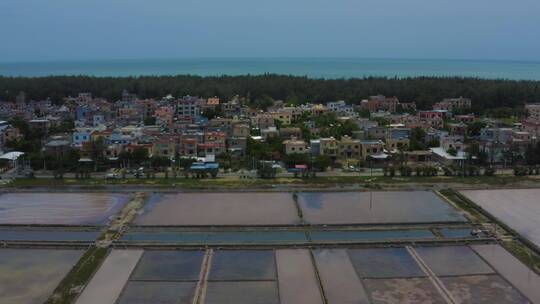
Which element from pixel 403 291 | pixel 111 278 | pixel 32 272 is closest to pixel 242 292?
pixel 111 278

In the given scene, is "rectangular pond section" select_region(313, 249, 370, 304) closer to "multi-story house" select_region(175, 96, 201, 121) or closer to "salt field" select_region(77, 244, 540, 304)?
"salt field" select_region(77, 244, 540, 304)

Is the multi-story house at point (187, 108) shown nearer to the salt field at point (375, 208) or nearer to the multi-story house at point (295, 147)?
the multi-story house at point (295, 147)

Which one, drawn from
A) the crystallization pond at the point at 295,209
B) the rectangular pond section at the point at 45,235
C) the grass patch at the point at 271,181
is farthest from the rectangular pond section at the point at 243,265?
the grass patch at the point at 271,181

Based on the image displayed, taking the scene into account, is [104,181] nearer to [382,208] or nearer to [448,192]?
[382,208]

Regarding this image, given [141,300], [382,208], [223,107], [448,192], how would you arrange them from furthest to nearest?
[223,107] < [448,192] < [382,208] < [141,300]

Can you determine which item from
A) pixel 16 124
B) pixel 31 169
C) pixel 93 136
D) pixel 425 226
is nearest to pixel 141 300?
pixel 425 226
